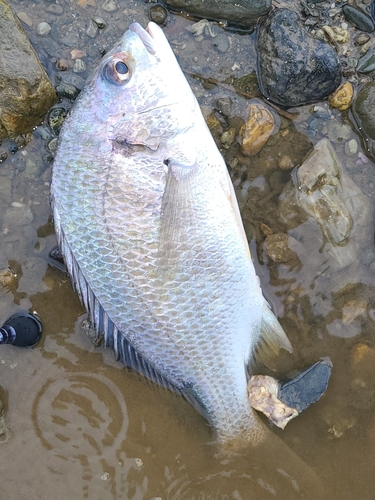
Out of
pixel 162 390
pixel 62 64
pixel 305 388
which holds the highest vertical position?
pixel 62 64

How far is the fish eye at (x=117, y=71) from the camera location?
2.16 m

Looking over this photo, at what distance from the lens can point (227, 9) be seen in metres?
2.59

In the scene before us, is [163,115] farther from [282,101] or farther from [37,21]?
[37,21]

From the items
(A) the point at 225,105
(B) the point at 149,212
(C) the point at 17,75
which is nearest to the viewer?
(B) the point at 149,212

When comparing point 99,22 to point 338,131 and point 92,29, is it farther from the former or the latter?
point 338,131

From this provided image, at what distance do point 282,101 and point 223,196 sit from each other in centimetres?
81

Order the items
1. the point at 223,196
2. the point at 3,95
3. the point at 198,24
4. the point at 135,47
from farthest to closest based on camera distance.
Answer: the point at 198,24 → the point at 3,95 → the point at 223,196 → the point at 135,47

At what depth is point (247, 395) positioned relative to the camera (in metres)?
2.56

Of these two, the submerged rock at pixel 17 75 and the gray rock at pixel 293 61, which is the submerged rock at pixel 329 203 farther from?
the submerged rock at pixel 17 75

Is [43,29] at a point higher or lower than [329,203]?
higher

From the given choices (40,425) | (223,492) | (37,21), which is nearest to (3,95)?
(37,21)

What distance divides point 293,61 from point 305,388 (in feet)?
6.35

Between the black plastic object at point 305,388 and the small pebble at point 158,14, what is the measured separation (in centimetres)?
233

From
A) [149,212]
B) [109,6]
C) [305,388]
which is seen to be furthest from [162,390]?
[109,6]
